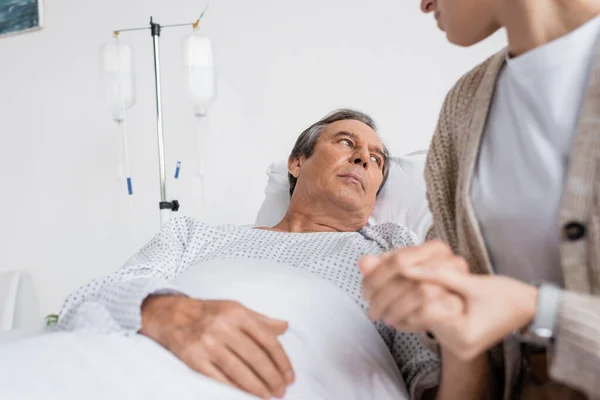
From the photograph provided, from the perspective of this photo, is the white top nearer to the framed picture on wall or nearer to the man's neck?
the man's neck

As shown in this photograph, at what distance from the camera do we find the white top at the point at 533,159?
2.15 ft

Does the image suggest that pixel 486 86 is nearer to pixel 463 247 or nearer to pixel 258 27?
pixel 463 247

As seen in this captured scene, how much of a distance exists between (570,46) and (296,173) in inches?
37.7

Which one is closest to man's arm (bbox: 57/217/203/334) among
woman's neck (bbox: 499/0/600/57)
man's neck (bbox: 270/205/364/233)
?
man's neck (bbox: 270/205/364/233)

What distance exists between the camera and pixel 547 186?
25.8 inches

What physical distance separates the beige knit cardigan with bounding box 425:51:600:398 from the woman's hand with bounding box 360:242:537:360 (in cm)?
5

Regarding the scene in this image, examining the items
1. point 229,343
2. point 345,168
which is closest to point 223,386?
point 229,343

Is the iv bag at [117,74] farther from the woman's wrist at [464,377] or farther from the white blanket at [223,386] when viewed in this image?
the woman's wrist at [464,377]

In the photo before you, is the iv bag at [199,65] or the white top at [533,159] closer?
the white top at [533,159]

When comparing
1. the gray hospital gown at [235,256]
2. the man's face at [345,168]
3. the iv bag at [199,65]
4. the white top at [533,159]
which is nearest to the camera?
the white top at [533,159]

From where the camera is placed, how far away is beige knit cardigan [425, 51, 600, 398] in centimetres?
53

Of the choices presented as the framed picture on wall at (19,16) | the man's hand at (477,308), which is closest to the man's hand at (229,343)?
the man's hand at (477,308)

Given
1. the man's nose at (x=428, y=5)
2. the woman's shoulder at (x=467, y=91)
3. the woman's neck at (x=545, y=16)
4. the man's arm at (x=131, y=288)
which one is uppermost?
the man's nose at (x=428, y=5)

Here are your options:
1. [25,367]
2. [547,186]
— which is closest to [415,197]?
[547,186]
